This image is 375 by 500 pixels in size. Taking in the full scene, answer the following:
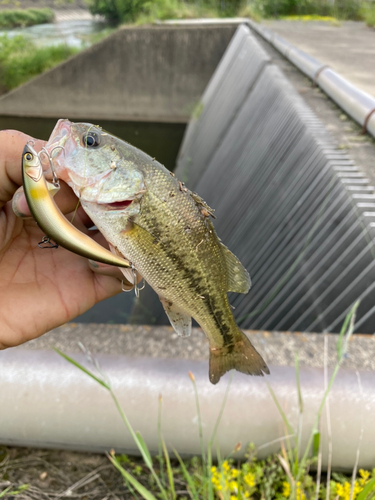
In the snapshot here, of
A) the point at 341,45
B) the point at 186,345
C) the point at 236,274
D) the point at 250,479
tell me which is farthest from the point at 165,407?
the point at 341,45

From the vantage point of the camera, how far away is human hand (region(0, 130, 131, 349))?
6.11 feet

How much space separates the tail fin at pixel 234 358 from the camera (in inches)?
73.8

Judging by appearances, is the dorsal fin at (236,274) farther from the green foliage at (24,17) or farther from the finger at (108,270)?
the green foliage at (24,17)

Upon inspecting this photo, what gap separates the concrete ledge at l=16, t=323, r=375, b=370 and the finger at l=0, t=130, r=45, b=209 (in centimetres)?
145

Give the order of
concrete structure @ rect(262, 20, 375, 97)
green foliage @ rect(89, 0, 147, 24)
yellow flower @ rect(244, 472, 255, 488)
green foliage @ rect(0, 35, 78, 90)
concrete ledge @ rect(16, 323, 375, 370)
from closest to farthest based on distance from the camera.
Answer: yellow flower @ rect(244, 472, 255, 488) < concrete ledge @ rect(16, 323, 375, 370) < concrete structure @ rect(262, 20, 375, 97) < green foliage @ rect(0, 35, 78, 90) < green foliage @ rect(89, 0, 147, 24)

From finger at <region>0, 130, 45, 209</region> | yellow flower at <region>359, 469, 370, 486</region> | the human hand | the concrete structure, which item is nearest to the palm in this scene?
the human hand

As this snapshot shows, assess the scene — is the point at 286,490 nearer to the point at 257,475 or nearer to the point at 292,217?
the point at 257,475

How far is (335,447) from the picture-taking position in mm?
2201

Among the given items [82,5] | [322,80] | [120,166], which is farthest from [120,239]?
[82,5]

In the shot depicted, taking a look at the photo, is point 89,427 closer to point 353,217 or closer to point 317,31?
point 353,217

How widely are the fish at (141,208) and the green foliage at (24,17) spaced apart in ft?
104

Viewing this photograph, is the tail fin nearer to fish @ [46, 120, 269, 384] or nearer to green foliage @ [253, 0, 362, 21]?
fish @ [46, 120, 269, 384]

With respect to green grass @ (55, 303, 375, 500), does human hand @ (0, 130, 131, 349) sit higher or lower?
higher

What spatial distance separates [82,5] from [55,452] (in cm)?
3815
